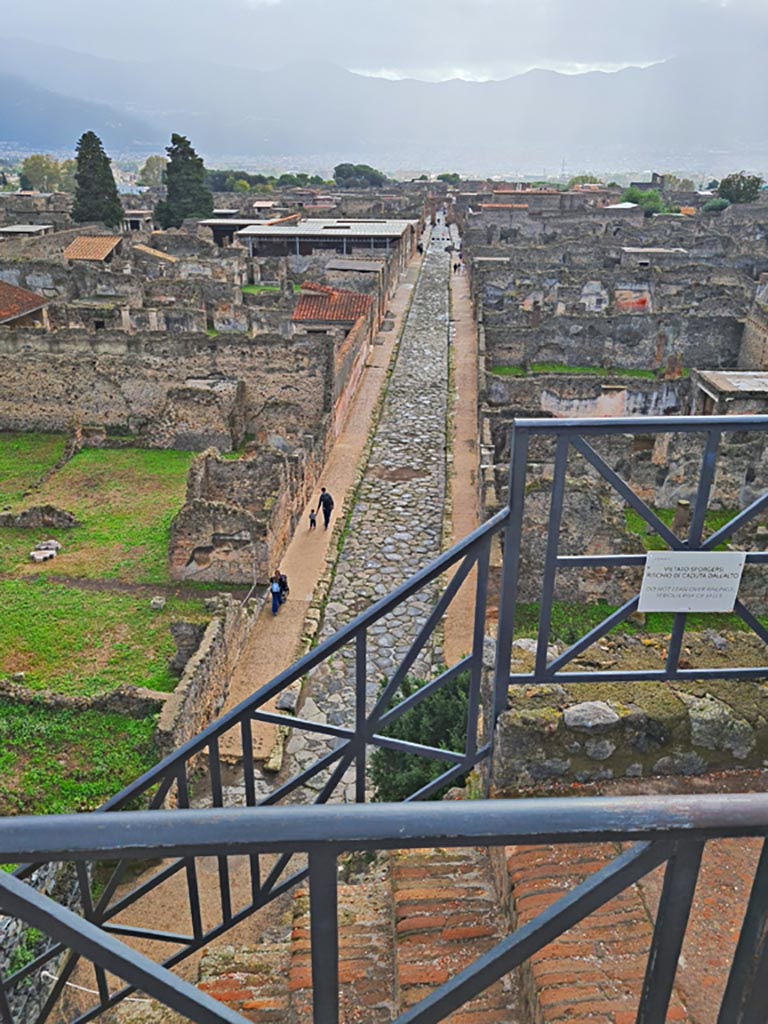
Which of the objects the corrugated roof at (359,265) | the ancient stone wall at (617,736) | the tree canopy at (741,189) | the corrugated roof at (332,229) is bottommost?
the corrugated roof at (359,265)

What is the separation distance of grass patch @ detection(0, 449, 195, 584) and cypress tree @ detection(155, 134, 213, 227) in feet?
151

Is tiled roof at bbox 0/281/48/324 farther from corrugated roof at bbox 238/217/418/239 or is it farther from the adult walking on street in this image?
corrugated roof at bbox 238/217/418/239

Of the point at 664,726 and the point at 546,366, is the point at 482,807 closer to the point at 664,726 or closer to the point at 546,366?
the point at 664,726

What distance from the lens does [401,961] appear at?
160 inches

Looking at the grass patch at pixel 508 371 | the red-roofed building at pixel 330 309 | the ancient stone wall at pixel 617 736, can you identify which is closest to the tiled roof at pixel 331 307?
the red-roofed building at pixel 330 309

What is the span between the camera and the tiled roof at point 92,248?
4381 centimetres

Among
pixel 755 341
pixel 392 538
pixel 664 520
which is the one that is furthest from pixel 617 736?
pixel 755 341

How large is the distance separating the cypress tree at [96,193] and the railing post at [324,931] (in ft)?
202

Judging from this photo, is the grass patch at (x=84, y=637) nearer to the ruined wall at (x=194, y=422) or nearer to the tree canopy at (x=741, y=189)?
the ruined wall at (x=194, y=422)

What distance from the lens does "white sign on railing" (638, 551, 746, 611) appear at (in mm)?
4250

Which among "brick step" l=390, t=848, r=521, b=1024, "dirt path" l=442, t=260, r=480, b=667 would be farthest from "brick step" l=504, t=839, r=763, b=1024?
"dirt path" l=442, t=260, r=480, b=667

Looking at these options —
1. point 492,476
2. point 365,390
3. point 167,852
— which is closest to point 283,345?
point 365,390

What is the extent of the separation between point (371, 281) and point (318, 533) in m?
23.2

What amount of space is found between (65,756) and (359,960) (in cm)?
691
